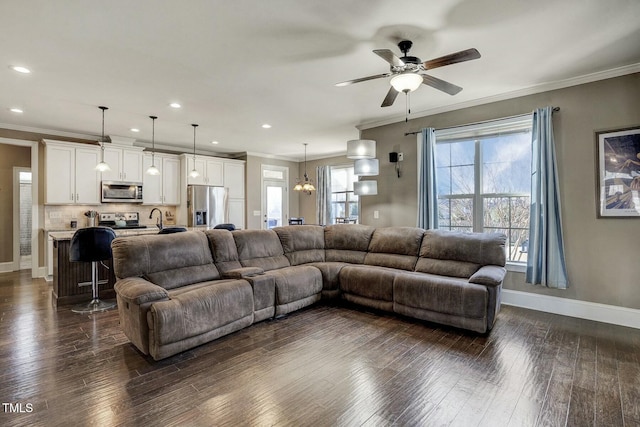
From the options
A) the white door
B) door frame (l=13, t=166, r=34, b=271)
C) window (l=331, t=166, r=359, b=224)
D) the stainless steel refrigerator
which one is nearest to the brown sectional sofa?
the stainless steel refrigerator

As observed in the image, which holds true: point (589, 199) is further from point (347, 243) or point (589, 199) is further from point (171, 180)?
point (171, 180)

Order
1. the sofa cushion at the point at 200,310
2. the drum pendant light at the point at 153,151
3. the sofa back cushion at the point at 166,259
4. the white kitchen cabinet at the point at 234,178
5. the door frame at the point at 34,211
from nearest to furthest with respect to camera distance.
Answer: the sofa cushion at the point at 200,310, the sofa back cushion at the point at 166,259, the drum pendant light at the point at 153,151, the door frame at the point at 34,211, the white kitchen cabinet at the point at 234,178

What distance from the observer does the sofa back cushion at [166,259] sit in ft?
10.1

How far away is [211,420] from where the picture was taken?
1868 millimetres

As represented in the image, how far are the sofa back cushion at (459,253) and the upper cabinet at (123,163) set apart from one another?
5.96 meters

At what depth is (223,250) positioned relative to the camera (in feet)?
12.4

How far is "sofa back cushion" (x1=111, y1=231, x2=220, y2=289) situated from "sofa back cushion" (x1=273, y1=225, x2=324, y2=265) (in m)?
1.17

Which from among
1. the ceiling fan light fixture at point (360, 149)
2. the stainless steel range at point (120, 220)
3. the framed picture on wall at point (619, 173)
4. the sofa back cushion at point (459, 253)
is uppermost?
the ceiling fan light fixture at point (360, 149)

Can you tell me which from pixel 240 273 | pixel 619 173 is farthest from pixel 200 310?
pixel 619 173

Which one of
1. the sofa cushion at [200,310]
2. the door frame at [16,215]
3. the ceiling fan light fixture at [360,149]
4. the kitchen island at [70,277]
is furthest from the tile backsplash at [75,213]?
the ceiling fan light fixture at [360,149]

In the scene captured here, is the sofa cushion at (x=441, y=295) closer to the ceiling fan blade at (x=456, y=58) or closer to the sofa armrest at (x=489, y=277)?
the sofa armrest at (x=489, y=277)

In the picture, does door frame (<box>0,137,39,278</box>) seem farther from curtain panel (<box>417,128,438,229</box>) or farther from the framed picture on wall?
the framed picture on wall

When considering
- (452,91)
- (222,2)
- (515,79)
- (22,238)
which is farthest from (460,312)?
(22,238)

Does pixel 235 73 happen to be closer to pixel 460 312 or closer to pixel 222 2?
pixel 222 2
